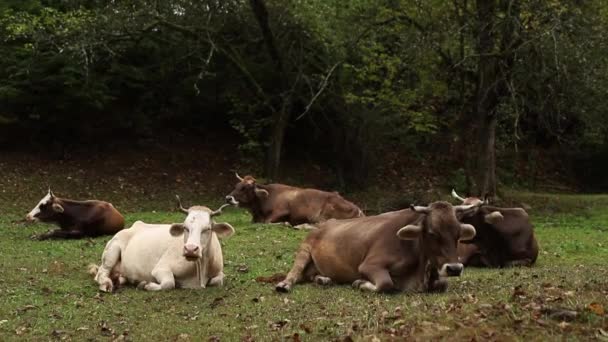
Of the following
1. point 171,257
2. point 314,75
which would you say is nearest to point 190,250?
point 171,257

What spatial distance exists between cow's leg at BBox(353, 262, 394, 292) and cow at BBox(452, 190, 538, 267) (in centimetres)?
384

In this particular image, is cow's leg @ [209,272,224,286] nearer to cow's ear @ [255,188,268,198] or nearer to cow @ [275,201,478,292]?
cow @ [275,201,478,292]

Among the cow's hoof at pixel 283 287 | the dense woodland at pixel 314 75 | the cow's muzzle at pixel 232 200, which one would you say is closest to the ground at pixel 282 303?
the cow's hoof at pixel 283 287

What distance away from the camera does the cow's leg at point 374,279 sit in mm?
10484

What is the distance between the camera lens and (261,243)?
17672 millimetres

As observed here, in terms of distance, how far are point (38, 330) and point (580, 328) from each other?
5.65 metres

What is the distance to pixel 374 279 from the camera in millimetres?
10672

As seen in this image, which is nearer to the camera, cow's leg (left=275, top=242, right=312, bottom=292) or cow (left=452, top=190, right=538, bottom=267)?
cow's leg (left=275, top=242, right=312, bottom=292)

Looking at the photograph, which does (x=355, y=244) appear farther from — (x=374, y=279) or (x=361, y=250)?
(x=374, y=279)

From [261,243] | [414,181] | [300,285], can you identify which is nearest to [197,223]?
[300,285]

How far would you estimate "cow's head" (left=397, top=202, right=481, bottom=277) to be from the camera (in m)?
10.1

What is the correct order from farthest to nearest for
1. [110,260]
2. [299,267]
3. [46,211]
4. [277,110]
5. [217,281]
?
[277,110], [46,211], [110,260], [217,281], [299,267]

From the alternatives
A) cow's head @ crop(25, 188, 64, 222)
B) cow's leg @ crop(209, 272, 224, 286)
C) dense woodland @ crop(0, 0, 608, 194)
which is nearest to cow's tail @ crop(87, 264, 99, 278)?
cow's leg @ crop(209, 272, 224, 286)

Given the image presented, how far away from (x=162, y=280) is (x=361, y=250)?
9.14ft
